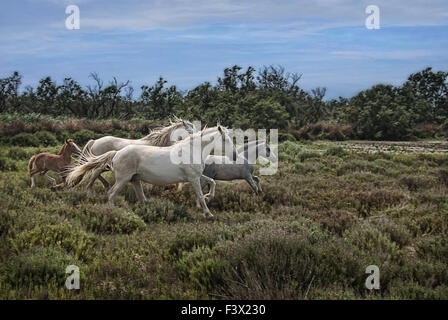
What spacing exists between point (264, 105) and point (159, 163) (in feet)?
83.5

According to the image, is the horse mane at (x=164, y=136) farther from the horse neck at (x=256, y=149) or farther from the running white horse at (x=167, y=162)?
the horse neck at (x=256, y=149)

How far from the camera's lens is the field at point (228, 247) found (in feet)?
14.3

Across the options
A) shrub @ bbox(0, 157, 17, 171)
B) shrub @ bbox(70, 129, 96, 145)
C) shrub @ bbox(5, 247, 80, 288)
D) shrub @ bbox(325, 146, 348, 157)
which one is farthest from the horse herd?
shrub @ bbox(70, 129, 96, 145)

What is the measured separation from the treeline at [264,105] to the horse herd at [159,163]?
21047 mm

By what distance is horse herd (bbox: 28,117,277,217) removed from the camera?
8477mm

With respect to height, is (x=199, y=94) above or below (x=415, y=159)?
above

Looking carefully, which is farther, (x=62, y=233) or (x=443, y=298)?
(x=62, y=233)

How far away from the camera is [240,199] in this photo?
9547 millimetres

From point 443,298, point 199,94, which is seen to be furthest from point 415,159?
point 199,94

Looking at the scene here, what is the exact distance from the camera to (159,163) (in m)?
8.47

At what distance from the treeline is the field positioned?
75.5 feet

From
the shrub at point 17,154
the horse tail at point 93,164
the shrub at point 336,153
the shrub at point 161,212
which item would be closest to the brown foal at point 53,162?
the horse tail at point 93,164
